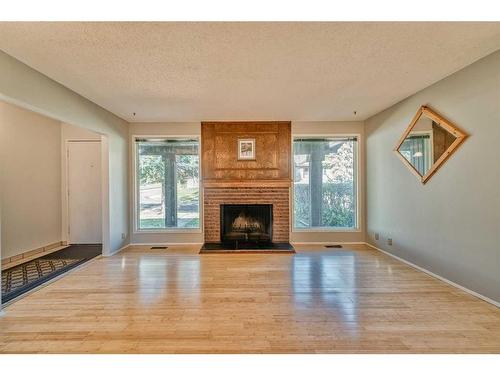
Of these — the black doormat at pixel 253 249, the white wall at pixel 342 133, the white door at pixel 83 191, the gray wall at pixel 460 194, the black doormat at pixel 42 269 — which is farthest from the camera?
the white wall at pixel 342 133

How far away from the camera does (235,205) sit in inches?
220

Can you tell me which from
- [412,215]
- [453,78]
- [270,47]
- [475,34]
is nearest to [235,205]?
[412,215]

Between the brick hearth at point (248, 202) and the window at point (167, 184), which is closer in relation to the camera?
the brick hearth at point (248, 202)

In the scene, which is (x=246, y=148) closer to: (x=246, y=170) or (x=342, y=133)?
(x=246, y=170)

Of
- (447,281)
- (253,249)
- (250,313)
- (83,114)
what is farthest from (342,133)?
(83,114)

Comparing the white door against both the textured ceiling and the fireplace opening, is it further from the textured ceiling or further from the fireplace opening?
the fireplace opening

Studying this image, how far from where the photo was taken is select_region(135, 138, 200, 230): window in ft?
18.3

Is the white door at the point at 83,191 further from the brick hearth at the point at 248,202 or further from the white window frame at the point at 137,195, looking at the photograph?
the brick hearth at the point at 248,202

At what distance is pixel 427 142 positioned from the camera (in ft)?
11.9

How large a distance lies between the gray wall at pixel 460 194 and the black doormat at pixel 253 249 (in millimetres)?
1795

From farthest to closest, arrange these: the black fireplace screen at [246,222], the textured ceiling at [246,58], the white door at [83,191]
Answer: the black fireplace screen at [246,222] → the white door at [83,191] → the textured ceiling at [246,58]

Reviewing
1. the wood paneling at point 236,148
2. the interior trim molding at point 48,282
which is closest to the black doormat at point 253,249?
the wood paneling at point 236,148

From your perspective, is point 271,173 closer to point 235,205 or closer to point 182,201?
point 235,205

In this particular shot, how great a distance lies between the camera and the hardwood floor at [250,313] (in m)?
2.03
